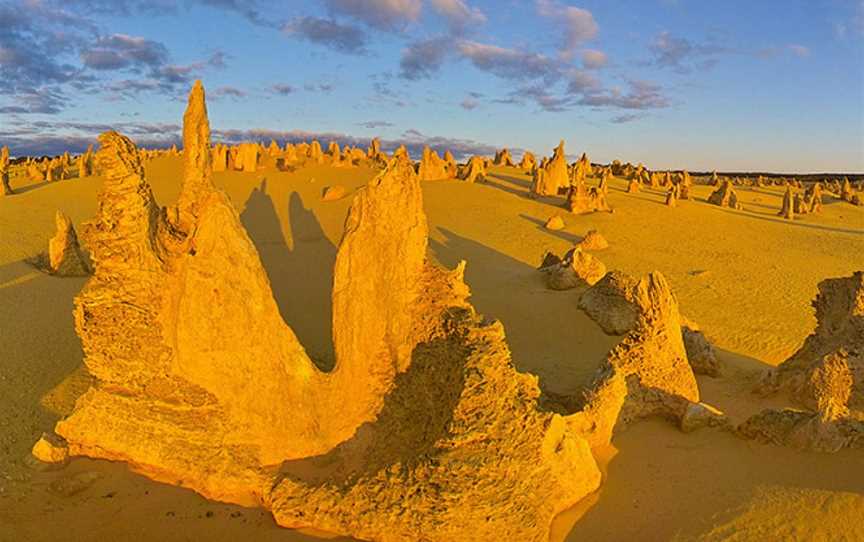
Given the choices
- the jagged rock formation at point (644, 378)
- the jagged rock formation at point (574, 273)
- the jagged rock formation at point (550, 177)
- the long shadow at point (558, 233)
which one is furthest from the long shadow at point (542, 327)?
the jagged rock formation at point (550, 177)

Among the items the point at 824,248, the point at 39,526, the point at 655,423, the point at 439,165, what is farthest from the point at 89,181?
the point at 824,248

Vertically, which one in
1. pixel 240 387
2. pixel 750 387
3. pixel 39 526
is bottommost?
pixel 39 526

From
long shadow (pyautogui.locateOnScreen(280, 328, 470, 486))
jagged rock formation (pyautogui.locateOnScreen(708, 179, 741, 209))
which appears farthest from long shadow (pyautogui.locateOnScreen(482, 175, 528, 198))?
long shadow (pyautogui.locateOnScreen(280, 328, 470, 486))

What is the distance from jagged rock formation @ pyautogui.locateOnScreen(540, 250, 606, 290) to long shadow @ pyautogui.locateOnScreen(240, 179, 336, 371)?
6035mm

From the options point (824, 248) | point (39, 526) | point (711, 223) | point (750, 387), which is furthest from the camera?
point (711, 223)

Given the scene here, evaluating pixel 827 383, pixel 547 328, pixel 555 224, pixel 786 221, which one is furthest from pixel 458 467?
pixel 786 221

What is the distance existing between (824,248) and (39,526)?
2990cm

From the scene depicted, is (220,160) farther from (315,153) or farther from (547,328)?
(547,328)

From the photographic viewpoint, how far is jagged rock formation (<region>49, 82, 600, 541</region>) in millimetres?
6484

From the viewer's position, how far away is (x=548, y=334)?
13391mm

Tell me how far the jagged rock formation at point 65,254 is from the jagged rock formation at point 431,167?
2214 cm

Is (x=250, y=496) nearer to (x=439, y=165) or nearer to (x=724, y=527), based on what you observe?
(x=724, y=527)

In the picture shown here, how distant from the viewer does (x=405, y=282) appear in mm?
7094

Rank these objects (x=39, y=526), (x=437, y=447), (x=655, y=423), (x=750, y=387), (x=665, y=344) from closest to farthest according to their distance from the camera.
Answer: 1. (x=437, y=447)
2. (x=39, y=526)
3. (x=655, y=423)
4. (x=665, y=344)
5. (x=750, y=387)
